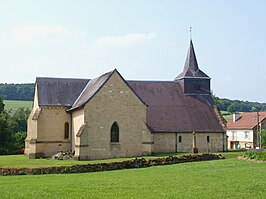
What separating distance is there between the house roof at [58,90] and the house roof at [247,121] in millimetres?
35931

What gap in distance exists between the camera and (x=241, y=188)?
1711 cm

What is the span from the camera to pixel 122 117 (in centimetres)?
3766

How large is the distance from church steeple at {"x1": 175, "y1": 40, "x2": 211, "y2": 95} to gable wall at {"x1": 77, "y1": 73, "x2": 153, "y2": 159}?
10348mm

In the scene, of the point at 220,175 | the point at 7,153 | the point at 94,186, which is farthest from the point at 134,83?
the point at 94,186

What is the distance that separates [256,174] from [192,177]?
344 centimetres

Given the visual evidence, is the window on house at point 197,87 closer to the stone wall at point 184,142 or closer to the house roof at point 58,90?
the stone wall at point 184,142

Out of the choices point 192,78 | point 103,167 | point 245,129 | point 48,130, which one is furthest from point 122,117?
point 245,129

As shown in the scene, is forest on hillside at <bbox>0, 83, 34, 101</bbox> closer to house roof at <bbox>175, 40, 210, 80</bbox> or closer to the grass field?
the grass field

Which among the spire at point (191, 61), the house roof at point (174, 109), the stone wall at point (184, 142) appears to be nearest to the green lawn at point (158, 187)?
the stone wall at point (184, 142)

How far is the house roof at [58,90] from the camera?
4122 centimetres

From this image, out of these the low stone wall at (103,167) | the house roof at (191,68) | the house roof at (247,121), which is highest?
the house roof at (191,68)

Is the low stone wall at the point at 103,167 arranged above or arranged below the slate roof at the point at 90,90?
below

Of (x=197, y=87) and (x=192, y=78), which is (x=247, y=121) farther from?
(x=192, y=78)

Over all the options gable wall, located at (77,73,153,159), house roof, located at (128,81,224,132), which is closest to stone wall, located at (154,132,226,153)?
house roof, located at (128,81,224,132)
